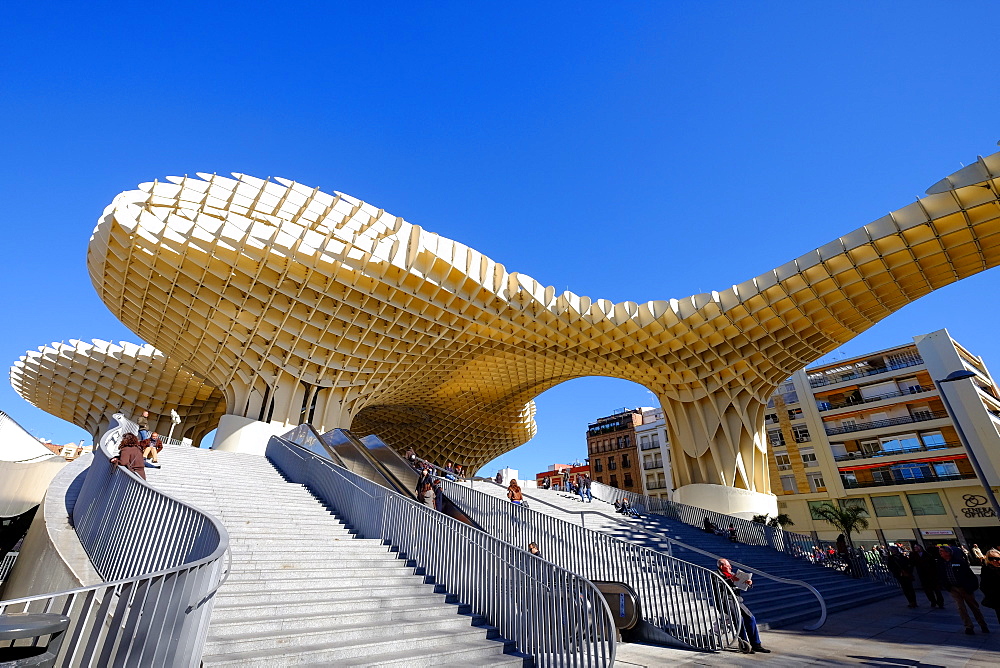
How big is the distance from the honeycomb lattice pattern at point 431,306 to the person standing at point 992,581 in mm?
17093

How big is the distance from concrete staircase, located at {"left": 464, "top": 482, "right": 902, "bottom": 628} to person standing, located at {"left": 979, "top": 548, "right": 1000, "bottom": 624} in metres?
3.22

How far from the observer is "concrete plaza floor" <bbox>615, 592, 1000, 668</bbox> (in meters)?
5.73

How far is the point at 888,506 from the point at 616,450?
2947 centimetres

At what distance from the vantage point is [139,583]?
123 inches

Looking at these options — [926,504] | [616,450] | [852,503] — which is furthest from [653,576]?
[616,450]

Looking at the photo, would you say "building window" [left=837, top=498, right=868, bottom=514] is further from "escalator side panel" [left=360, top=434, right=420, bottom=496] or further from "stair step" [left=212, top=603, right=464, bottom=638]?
"stair step" [left=212, top=603, right=464, bottom=638]

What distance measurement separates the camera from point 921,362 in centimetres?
3641

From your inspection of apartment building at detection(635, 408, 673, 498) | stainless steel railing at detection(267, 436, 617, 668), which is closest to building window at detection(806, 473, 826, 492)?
apartment building at detection(635, 408, 673, 498)

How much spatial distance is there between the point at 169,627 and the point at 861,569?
60.9ft

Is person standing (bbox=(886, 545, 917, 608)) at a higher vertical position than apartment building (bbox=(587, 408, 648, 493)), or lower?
lower

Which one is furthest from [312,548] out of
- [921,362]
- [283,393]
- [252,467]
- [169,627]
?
[921,362]

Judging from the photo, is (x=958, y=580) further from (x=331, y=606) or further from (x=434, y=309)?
(x=434, y=309)

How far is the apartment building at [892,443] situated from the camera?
31844 mm

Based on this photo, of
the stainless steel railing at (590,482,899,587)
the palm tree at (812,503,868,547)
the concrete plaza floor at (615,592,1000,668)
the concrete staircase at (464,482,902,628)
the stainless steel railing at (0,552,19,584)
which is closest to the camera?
the concrete plaza floor at (615,592,1000,668)
